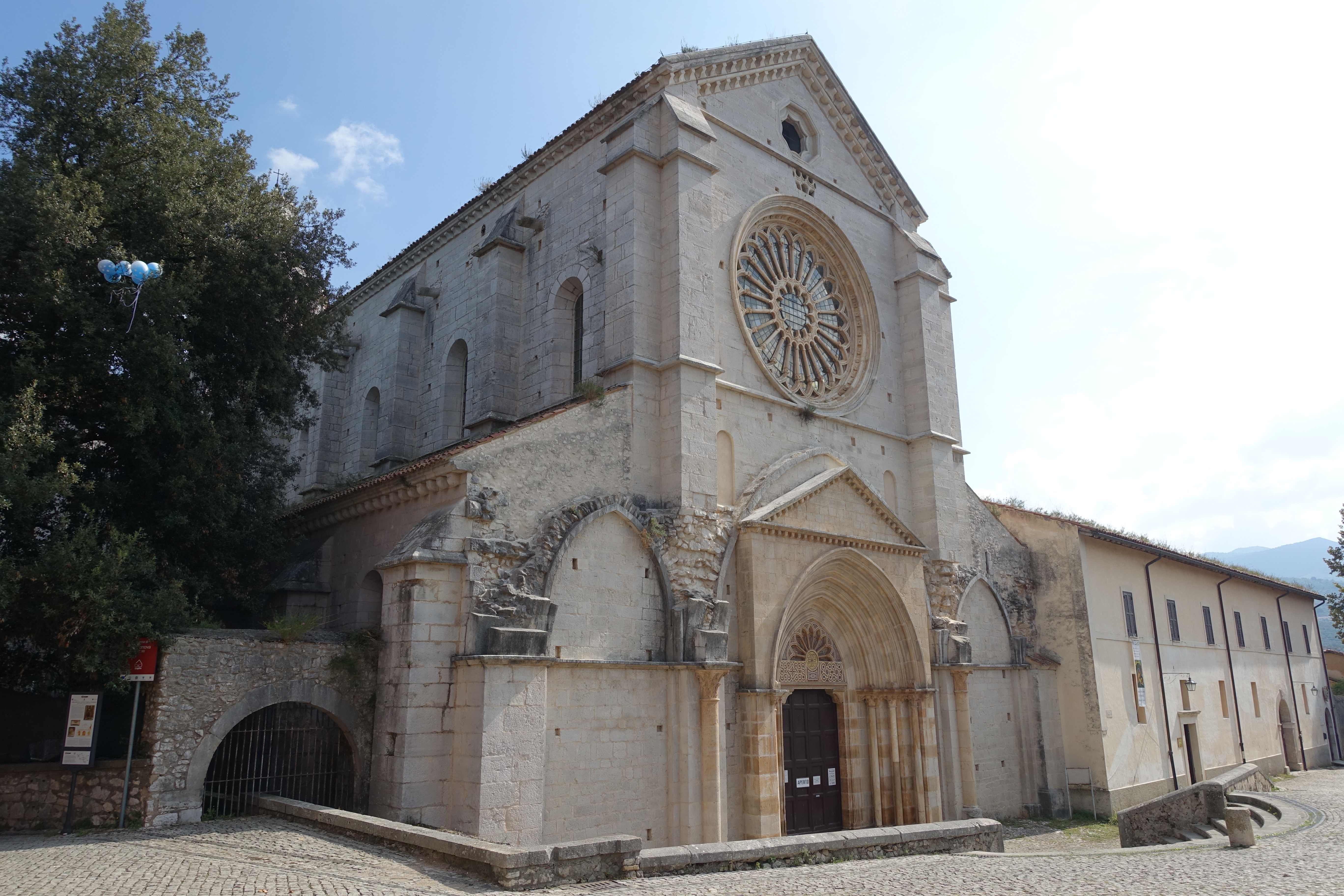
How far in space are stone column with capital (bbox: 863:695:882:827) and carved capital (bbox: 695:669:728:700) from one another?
16.3 feet

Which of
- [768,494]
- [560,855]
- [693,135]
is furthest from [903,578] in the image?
[560,855]

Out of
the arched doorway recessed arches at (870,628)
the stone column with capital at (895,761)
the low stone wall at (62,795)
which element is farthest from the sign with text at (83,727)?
the stone column with capital at (895,761)

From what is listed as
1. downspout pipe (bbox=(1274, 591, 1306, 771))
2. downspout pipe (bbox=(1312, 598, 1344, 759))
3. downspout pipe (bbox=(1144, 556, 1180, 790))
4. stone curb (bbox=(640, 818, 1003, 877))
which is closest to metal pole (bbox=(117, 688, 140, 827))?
stone curb (bbox=(640, 818, 1003, 877))

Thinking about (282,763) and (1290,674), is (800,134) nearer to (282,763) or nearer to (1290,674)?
(282,763)

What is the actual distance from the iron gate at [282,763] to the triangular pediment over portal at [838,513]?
7.60 metres

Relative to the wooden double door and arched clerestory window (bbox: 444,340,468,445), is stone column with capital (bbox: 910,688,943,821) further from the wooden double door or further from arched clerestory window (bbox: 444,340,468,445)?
arched clerestory window (bbox: 444,340,468,445)

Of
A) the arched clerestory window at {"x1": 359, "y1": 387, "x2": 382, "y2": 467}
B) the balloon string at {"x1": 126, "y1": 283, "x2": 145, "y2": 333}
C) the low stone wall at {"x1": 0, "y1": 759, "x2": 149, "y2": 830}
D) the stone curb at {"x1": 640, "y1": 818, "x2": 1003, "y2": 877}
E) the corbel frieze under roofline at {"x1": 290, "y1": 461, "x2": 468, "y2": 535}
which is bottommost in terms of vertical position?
the stone curb at {"x1": 640, "y1": 818, "x2": 1003, "y2": 877}

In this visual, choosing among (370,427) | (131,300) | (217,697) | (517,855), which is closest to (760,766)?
(517,855)

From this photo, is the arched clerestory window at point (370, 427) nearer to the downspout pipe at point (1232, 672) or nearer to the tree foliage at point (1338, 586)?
the downspout pipe at point (1232, 672)

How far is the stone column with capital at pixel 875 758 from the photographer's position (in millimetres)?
17531

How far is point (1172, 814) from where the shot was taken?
56.4ft

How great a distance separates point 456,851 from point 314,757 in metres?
4.76

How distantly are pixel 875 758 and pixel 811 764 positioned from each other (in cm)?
150

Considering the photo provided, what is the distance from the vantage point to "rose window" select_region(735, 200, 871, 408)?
1892 centimetres
